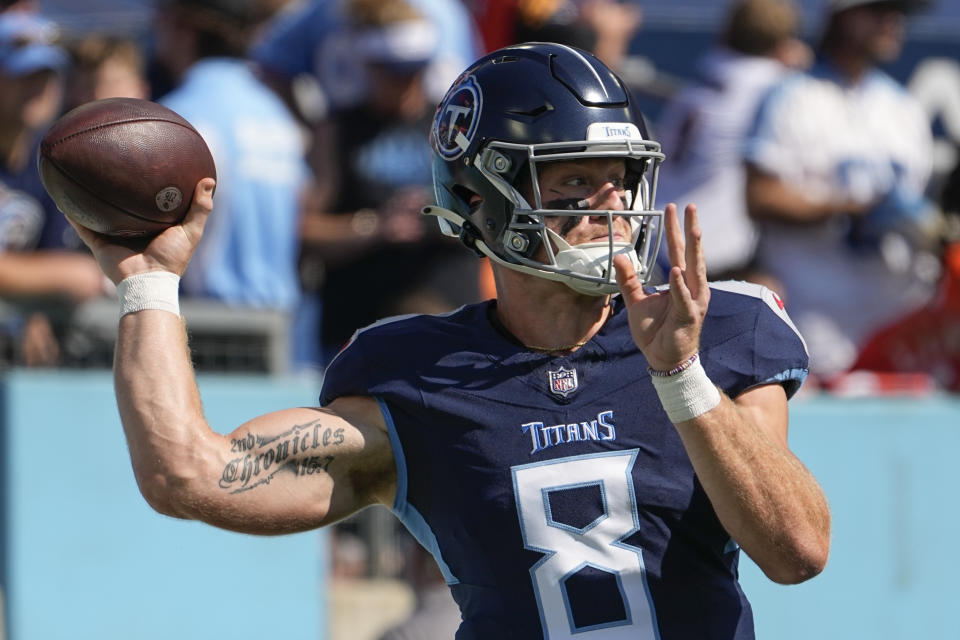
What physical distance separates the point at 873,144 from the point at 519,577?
4.38 meters

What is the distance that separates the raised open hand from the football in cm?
2

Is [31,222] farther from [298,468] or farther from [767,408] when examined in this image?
[767,408]

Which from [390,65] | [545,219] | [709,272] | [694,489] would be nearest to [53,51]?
[390,65]

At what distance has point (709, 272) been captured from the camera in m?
6.73

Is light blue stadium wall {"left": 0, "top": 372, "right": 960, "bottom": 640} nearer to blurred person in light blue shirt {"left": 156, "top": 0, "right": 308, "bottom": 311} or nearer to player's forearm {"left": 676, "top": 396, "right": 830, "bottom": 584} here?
blurred person in light blue shirt {"left": 156, "top": 0, "right": 308, "bottom": 311}

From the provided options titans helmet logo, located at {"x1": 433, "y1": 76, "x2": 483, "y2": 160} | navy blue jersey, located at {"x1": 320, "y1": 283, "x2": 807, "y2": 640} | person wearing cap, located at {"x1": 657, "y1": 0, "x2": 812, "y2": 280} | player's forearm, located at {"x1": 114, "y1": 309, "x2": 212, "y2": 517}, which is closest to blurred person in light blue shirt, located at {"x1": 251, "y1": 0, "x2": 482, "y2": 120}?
person wearing cap, located at {"x1": 657, "y1": 0, "x2": 812, "y2": 280}

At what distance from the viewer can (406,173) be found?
606cm

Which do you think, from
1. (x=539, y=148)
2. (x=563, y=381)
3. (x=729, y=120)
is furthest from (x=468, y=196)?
(x=729, y=120)

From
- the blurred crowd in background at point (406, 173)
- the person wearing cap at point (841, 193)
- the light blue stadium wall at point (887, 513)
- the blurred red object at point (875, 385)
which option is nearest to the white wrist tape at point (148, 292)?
the blurred crowd in background at point (406, 173)

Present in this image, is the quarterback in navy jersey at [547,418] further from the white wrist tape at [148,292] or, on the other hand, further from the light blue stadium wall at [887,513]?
the light blue stadium wall at [887,513]

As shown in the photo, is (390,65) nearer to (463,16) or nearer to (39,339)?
(463,16)

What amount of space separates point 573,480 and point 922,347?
12.1ft

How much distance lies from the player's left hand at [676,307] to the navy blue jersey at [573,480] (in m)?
0.28

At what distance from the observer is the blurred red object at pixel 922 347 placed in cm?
616
